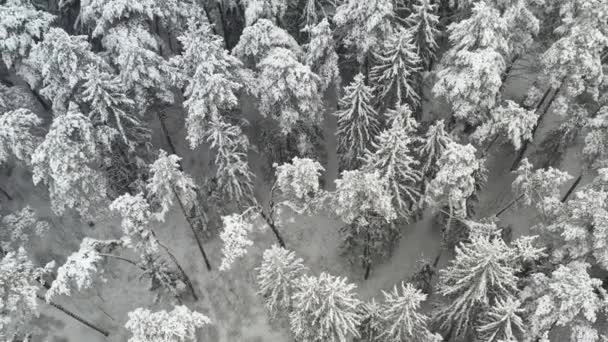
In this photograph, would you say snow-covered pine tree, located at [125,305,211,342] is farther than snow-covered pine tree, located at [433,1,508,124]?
No

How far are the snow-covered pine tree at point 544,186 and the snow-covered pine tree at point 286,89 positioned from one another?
1113 centimetres

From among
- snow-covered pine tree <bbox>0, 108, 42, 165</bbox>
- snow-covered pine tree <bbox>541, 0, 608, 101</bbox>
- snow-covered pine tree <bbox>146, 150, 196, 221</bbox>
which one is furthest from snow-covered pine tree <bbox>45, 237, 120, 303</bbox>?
snow-covered pine tree <bbox>541, 0, 608, 101</bbox>

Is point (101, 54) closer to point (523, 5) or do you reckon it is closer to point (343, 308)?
point (343, 308)

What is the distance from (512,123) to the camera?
70.8 feet

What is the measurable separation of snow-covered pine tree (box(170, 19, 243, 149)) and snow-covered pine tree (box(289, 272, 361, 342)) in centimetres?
1020

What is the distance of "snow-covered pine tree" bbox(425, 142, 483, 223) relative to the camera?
62.4 feet

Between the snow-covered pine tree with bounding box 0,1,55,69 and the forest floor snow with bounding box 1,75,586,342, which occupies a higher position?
the snow-covered pine tree with bounding box 0,1,55,69

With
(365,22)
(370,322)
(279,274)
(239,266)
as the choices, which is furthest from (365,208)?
(239,266)

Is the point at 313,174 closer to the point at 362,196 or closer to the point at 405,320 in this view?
the point at 362,196

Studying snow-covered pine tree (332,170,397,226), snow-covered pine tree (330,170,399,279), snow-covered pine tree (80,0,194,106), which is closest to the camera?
snow-covered pine tree (332,170,397,226)

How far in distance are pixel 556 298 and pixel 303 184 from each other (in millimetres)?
Answer: 11415

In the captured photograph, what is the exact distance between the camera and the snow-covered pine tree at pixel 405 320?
57.3ft

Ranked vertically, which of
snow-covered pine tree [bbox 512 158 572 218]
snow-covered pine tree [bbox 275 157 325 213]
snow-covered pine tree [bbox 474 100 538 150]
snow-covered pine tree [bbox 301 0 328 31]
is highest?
snow-covered pine tree [bbox 301 0 328 31]

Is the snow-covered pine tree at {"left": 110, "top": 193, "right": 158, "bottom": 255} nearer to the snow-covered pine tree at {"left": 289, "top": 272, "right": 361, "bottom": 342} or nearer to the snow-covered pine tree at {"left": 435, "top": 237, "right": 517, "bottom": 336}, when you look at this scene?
the snow-covered pine tree at {"left": 289, "top": 272, "right": 361, "bottom": 342}
